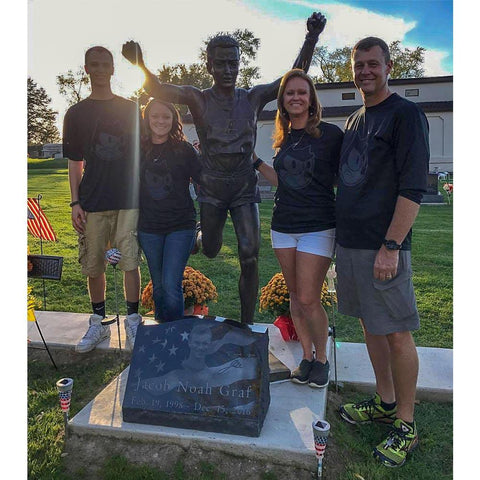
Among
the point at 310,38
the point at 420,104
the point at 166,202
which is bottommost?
the point at 166,202

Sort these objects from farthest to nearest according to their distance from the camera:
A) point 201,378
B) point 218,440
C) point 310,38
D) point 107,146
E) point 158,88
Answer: point 107,146 → point 310,38 → point 158,88 → point 201,378 → point 218,440

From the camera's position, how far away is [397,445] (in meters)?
2.68

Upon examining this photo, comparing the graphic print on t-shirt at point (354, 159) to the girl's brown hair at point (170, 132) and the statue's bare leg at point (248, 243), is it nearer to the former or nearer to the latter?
the statue's bare leg at point (248, 243)

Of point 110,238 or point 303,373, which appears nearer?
point 303,373

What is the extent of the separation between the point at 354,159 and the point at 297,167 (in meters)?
0.43

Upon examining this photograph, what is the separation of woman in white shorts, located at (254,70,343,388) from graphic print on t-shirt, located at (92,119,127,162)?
52.9 inches

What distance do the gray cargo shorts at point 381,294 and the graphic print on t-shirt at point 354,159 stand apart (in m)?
0.42

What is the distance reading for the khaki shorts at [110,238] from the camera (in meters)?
3.78

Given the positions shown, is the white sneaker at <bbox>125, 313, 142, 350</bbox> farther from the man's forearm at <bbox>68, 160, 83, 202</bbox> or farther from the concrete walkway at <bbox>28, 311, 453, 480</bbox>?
the man's forearm at <bbox>68, 160, 83, 202</bbox>

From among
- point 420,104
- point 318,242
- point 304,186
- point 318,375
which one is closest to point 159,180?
point 304,186

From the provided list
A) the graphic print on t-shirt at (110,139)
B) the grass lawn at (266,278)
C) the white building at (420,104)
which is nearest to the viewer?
the graphic print on t-shirt at (110,139)

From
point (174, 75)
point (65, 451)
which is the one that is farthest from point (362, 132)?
point (174, 75)

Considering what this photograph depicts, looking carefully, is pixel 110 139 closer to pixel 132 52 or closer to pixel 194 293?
pixel 132 52

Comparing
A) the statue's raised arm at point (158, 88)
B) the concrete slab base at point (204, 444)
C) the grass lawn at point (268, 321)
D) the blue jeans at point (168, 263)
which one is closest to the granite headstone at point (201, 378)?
the concrete slab base at point (204, 444)
